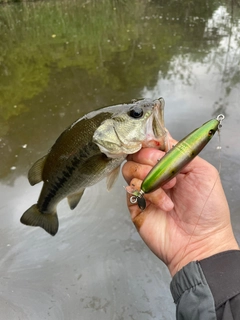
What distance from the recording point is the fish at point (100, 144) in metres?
1.57

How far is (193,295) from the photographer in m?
1.47

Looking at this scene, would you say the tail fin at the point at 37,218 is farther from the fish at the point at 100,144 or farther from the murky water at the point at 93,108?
the murky water at the point at 93,108

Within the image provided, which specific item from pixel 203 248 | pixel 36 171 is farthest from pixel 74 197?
pixel 203 248

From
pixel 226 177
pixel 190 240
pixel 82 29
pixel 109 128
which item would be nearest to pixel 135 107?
pixel 109 128

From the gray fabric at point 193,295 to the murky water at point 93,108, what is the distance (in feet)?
3.51

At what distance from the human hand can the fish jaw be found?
0.08 metres

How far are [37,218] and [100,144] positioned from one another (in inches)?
31.2

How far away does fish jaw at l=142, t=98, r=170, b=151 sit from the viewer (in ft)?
5.08

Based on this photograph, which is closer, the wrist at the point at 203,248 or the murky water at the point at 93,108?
the wrist at the point at 203,248

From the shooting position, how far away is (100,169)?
66.7 inches

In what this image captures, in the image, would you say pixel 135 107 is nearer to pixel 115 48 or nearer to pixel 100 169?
pixel 100 169

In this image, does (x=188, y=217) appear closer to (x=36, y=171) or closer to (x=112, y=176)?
(x=112, y=176)

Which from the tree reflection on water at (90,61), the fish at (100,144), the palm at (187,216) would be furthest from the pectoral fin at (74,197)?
the tree reflection on water at (90,61)

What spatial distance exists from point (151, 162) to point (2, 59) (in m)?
6.66
